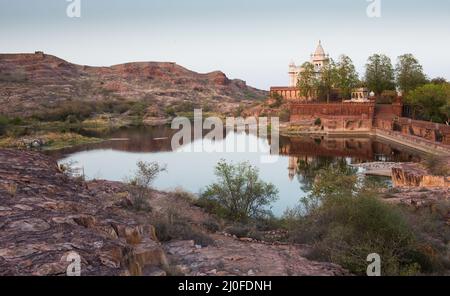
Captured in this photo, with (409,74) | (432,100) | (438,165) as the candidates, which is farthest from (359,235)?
(409,74)

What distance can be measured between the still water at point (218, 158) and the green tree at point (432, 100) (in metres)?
6.23

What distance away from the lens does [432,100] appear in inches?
1780

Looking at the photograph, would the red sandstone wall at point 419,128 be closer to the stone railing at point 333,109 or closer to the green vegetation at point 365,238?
the stone railing at point 333,109

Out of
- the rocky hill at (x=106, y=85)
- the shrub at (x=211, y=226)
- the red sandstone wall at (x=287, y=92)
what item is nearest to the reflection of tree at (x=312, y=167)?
the shrub at (x=211, y=226)

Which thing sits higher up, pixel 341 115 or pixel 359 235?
pixel 341 115

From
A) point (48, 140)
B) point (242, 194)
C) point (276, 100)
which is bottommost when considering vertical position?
point (242, 194)

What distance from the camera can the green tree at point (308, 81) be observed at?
203ft

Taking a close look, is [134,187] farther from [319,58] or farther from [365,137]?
[319,58]

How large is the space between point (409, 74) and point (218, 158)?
3391 centimetres

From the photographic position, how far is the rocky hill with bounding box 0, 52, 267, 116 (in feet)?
253

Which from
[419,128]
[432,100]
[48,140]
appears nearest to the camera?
[48,140]

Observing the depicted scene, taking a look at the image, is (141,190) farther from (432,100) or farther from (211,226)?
(432,100)

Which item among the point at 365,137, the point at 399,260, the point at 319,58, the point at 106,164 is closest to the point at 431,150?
the point at 365,137

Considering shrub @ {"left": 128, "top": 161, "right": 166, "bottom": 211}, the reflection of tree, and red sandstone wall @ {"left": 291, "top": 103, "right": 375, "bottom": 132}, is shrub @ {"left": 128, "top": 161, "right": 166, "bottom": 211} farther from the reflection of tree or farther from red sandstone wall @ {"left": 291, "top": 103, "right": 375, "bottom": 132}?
red sandstone wall @ {"left": 291, "top": 103, "right": 375, "bottom": 132}
